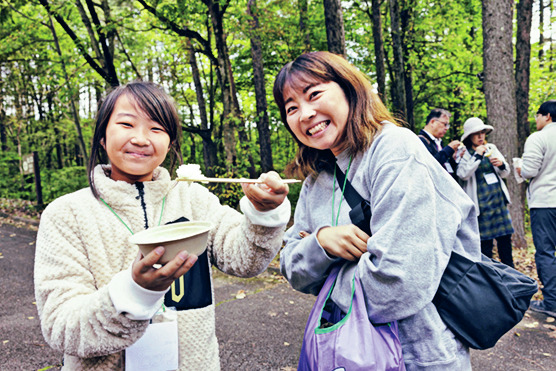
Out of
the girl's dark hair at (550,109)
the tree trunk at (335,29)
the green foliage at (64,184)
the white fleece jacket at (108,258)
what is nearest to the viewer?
the white fleece jacket at (108,258)

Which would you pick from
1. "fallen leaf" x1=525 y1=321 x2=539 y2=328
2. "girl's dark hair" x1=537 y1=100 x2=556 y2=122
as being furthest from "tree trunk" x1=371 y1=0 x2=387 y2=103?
"fallen leaf" x1=525 y1=321 x2=539 y2=328

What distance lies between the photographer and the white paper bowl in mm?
984

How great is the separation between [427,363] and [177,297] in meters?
0.99

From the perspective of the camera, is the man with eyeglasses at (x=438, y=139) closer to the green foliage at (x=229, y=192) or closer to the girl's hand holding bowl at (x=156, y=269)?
the green foliage at (x=229, y=192)

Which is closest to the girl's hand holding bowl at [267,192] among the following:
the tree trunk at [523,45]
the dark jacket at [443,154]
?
the dark jacket at [443,154]

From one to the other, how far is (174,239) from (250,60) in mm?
13417

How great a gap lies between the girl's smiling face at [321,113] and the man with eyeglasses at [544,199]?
376 centimetres

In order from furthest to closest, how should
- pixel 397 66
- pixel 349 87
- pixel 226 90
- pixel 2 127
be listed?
pixel 2 127 < pixel 397 66 < pixel 226 90 < pixel 349 87

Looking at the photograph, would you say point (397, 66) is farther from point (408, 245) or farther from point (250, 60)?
point (408, 245)

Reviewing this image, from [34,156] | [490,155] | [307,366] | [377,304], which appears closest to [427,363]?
[377,304]

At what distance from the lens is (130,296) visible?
3.48 feet

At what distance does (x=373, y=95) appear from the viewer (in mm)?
1730

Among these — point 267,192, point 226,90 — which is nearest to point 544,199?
point 267,192

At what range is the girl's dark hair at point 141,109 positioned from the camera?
4.88 ft
